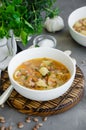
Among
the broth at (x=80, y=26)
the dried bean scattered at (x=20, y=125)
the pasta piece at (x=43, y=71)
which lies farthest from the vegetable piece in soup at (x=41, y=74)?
the broth at (x=80, y=26)

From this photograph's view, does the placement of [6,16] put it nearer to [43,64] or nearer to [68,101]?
[43,64]

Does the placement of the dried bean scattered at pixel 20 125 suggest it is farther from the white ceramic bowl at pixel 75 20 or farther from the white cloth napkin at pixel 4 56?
the white ceramic bowl at pixel 75 20

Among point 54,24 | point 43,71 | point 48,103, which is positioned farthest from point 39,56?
A: point 54,24

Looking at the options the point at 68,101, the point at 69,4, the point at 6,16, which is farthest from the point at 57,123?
the point at 69,4

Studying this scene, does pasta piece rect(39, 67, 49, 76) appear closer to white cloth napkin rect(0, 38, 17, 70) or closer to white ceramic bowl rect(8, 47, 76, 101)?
white ceramic bowl rect(8, 47, 76, 101)

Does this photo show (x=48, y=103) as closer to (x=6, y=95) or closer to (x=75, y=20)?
(x=6, y=95)

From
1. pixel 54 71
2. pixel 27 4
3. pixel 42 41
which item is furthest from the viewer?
pixel 42 41
